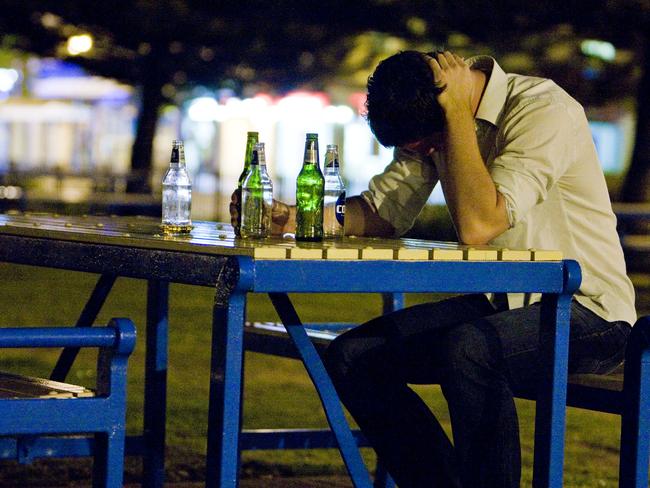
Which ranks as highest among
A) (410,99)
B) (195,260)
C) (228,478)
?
(410,99)

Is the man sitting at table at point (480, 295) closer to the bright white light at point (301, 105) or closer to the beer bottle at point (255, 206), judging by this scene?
the beer bottle at point (255, 206)

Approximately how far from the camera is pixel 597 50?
75.4 ft

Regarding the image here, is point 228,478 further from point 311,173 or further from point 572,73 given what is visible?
point 572,73

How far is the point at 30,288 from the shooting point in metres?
13.5

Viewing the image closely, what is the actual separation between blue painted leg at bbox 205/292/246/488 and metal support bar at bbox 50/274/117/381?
5.21ft

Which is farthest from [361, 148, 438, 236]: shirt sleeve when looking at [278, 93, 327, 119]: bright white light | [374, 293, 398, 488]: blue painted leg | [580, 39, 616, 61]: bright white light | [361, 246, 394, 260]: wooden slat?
[278, 93, 327, 119]: bright white light

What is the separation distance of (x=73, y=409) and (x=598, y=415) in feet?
16.8

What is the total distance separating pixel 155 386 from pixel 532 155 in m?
1.71

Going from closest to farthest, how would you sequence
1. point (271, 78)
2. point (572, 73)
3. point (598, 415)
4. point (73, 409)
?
1. point (73, 409)
2. point (598, 415)
3. point (572, 73)
4. point (271, 78)

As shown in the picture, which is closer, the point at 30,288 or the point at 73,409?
the point at 73,409

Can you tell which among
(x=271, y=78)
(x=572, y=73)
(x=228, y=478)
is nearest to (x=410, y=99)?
(x=228, y=478)

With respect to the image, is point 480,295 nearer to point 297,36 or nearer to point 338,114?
point 297,36

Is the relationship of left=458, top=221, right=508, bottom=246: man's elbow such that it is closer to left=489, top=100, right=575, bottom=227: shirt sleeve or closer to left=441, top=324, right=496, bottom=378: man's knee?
left=489, top=100, right=575, bottom=227: shirt sleeve

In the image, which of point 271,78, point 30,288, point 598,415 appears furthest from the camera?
point 271,78
